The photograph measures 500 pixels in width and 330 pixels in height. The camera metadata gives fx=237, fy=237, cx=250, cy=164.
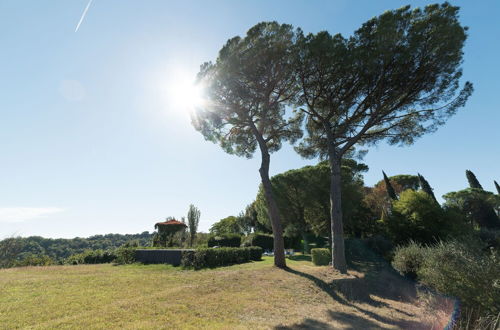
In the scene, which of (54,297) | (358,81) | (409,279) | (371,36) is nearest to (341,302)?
(409,279)

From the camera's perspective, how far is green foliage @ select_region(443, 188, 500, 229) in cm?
3409

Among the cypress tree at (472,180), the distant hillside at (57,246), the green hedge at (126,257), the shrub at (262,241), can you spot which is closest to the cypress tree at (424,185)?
the cypress tree at (472,180)

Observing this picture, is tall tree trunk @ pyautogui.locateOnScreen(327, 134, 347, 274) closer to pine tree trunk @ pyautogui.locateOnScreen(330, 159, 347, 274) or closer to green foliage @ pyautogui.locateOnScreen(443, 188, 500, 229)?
pine tree trunk @ pyautogui.locateOnScreen(330, 159, 347, 274)

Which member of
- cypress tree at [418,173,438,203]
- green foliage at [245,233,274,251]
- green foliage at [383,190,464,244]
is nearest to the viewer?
green foliage at [383,190,464,244]

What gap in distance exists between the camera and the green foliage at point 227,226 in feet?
149

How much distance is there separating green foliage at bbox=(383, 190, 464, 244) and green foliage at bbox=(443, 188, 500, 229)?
2180 centimetres

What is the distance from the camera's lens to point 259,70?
12.6 meters

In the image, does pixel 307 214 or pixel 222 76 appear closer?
pixel 222 76

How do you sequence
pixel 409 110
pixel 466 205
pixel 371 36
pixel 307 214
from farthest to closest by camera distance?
1. pixel 466 205
2. pixel 307 214
3. pixel 409 110
4. pixel 371 36

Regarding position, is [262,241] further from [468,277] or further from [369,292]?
[468,277]

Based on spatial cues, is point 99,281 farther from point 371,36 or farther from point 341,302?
point 371,36

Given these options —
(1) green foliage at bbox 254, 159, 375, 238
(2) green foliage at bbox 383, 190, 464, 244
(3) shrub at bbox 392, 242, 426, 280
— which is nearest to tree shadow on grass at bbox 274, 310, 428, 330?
(3) shrub at bbox 392, 242, 426, 280

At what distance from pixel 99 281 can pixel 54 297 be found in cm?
260

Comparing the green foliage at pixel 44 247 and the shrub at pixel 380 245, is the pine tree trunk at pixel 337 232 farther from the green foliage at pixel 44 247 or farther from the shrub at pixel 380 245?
the green foliage at pixel 44 247
